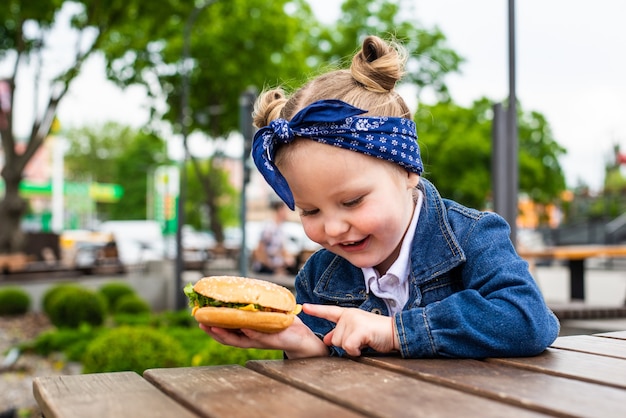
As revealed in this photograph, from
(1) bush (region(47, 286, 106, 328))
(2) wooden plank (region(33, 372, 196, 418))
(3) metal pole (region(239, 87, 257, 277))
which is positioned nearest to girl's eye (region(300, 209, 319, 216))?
(2) wooden plank (region(33, 372, 196, 418))

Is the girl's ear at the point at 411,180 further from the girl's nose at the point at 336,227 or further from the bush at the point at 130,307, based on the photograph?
the bush at the point at 130,307

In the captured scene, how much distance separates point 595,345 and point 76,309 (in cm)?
911

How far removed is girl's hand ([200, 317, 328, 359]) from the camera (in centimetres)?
190

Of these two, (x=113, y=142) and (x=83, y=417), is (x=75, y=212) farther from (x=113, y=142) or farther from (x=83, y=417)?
(x=83, y=417)

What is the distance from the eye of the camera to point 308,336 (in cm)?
197

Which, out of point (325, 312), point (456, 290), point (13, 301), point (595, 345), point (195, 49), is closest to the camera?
point (325, 312)

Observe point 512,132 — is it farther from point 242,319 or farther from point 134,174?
point 134,174

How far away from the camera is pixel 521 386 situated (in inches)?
54.9

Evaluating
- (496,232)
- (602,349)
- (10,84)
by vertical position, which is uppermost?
(10,84)

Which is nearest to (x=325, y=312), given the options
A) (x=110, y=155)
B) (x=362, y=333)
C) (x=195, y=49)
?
(x=362, y=333)

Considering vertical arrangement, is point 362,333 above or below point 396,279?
below

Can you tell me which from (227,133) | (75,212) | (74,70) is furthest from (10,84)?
(75,212)

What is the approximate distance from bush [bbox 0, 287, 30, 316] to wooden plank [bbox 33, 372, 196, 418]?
11006mm

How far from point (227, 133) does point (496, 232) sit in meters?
21.1
